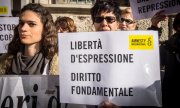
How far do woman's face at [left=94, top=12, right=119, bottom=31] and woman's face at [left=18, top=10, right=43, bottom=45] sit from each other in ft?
1.52

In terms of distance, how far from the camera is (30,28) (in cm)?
338

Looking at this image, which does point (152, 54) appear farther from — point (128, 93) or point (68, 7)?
point (68, 7)

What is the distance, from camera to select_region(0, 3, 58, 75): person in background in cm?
337

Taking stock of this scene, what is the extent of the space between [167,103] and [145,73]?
2.42 feet

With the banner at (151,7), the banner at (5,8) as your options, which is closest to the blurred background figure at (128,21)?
the banner at (151,7)

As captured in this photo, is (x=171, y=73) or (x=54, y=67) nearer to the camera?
(x=54, y=67)

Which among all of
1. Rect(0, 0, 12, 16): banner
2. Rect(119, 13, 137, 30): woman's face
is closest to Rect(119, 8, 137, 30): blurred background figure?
Rect(119, 13, 137, 30): woman's face

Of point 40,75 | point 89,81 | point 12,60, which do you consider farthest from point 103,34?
point 12,60

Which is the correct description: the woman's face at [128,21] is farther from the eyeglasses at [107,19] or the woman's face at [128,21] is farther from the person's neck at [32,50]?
the person's neck at [32,50]

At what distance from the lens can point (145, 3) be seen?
406 cm

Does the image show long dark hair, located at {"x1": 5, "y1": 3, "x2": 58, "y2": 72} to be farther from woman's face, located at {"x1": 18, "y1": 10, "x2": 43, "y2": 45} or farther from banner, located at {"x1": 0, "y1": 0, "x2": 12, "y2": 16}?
banner, located at {"x1": 0, "y1": 0, "x2": 12, "y2": 16}

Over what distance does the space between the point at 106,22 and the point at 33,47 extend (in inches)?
24.2

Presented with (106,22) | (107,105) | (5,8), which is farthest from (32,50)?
(5,8)

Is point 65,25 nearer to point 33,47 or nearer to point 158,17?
point 158,17
